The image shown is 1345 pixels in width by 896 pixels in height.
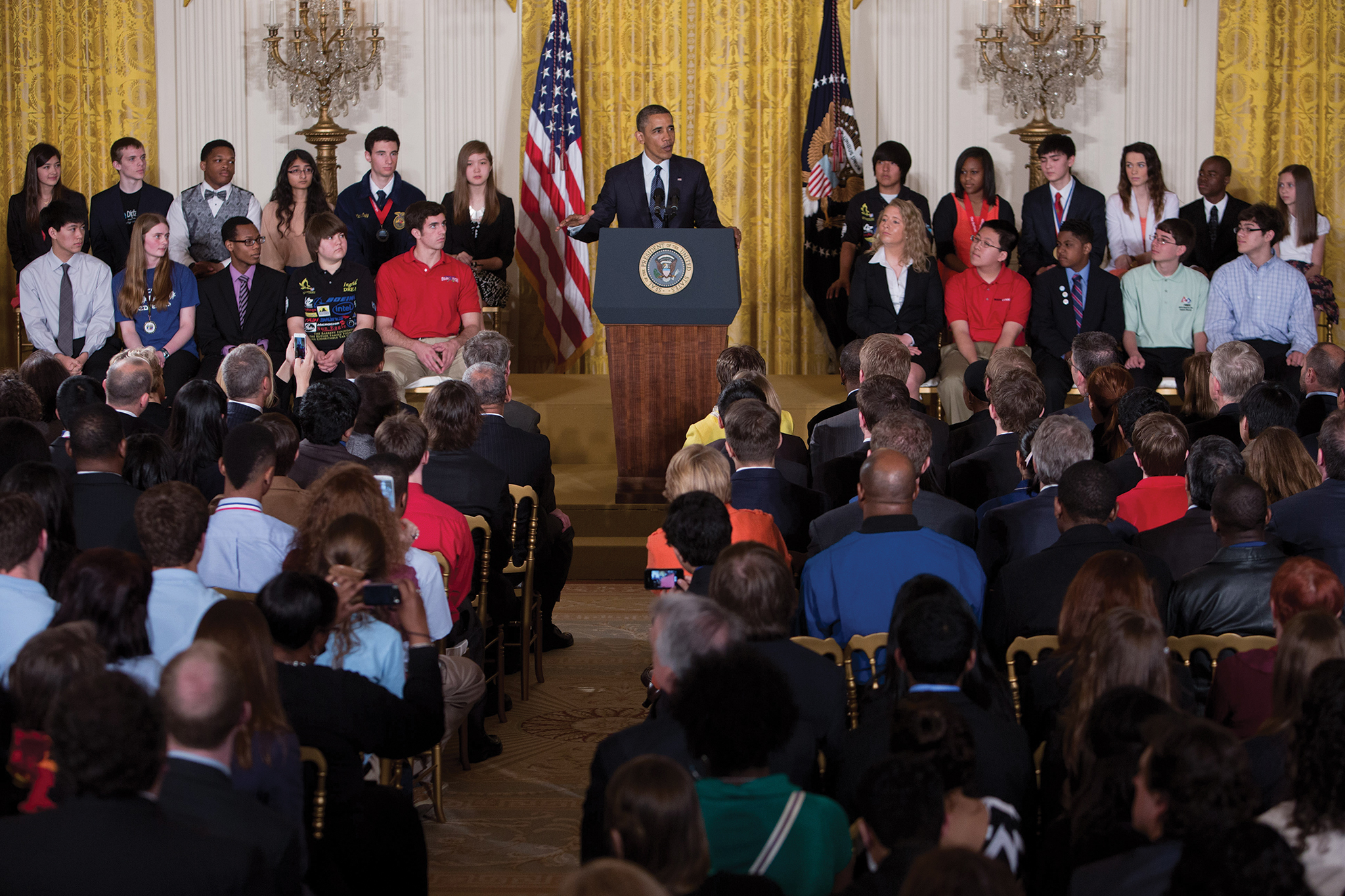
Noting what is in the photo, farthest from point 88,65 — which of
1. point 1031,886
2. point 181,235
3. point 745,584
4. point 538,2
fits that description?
point 1031,886

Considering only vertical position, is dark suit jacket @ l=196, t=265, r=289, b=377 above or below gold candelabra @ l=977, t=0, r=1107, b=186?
below

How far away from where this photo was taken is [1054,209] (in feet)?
27.7

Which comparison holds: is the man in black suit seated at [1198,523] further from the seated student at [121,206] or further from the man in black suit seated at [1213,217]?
the seated student at [121,206]

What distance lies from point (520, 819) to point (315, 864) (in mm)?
1325

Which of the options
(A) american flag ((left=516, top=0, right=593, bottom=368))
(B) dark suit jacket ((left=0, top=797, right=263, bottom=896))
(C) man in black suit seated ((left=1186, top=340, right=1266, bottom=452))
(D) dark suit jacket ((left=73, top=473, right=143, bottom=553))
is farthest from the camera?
(A) american flag ((left=516, top=0, right=593, bottom=368))

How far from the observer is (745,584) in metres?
2.84

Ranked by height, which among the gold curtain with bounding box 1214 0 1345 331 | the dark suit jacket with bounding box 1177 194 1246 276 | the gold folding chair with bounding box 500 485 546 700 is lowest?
the gold folding chair with bounding box 500 485 546 700

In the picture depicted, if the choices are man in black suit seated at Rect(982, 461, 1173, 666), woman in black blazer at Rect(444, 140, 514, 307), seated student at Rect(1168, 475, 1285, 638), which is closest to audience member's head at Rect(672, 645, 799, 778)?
man in black suit seated at Rect(982, 461, 1173, 666)

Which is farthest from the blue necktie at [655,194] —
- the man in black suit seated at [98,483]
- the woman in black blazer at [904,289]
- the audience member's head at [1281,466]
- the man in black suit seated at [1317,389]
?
the audience member's head at [1281,466]

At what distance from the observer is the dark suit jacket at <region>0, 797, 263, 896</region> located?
1.84 m

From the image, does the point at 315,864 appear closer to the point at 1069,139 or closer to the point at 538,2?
the point at 1069,139

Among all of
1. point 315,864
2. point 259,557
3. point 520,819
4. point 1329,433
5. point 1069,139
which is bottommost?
point 520,819

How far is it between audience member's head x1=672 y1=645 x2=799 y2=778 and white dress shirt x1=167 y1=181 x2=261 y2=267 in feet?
22.4

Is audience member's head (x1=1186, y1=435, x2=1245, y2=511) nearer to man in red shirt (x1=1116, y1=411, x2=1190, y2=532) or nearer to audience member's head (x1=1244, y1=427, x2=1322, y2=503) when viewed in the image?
audience member's head (x1=1244, y1=427, x2=1322, y2=503)
